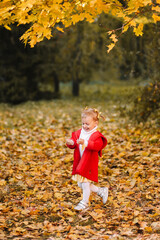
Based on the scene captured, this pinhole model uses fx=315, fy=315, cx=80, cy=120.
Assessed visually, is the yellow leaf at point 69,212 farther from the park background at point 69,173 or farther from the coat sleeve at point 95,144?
the coat sleeve at point 95,144

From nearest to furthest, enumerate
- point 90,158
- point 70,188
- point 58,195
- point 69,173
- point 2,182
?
point 90,158 → point 58,195 → point 70,188 → point 2,182 → point 69,173

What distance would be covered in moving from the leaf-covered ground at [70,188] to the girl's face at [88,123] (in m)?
1.02

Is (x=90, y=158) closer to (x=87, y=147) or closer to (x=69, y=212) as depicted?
(x=87, y=147)

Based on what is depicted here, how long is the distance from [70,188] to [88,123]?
1401 millimetres

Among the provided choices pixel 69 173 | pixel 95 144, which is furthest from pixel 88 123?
pixel 69 173

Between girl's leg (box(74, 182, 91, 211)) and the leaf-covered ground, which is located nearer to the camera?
the leaf-covered ground

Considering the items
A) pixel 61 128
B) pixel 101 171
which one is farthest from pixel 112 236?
pixel 61 128

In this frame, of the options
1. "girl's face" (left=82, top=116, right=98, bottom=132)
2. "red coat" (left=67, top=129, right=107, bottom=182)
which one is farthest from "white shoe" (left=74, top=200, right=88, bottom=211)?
"girl's face" (left=82, top=116, right=98, bottom=132)

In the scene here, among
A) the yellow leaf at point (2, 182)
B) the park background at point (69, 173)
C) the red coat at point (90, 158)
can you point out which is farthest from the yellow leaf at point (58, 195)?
the yellow leaf at point (2, 182)

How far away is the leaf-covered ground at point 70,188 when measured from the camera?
11.2ft

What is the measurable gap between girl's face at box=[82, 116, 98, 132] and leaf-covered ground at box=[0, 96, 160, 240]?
3.34ft

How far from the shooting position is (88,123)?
3.66 metres

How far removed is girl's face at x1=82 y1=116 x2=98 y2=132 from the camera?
3646mm

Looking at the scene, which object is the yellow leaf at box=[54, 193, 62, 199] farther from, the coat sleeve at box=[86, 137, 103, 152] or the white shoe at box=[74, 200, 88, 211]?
the coat sleeve at box=[86, 137, 103, 152]
